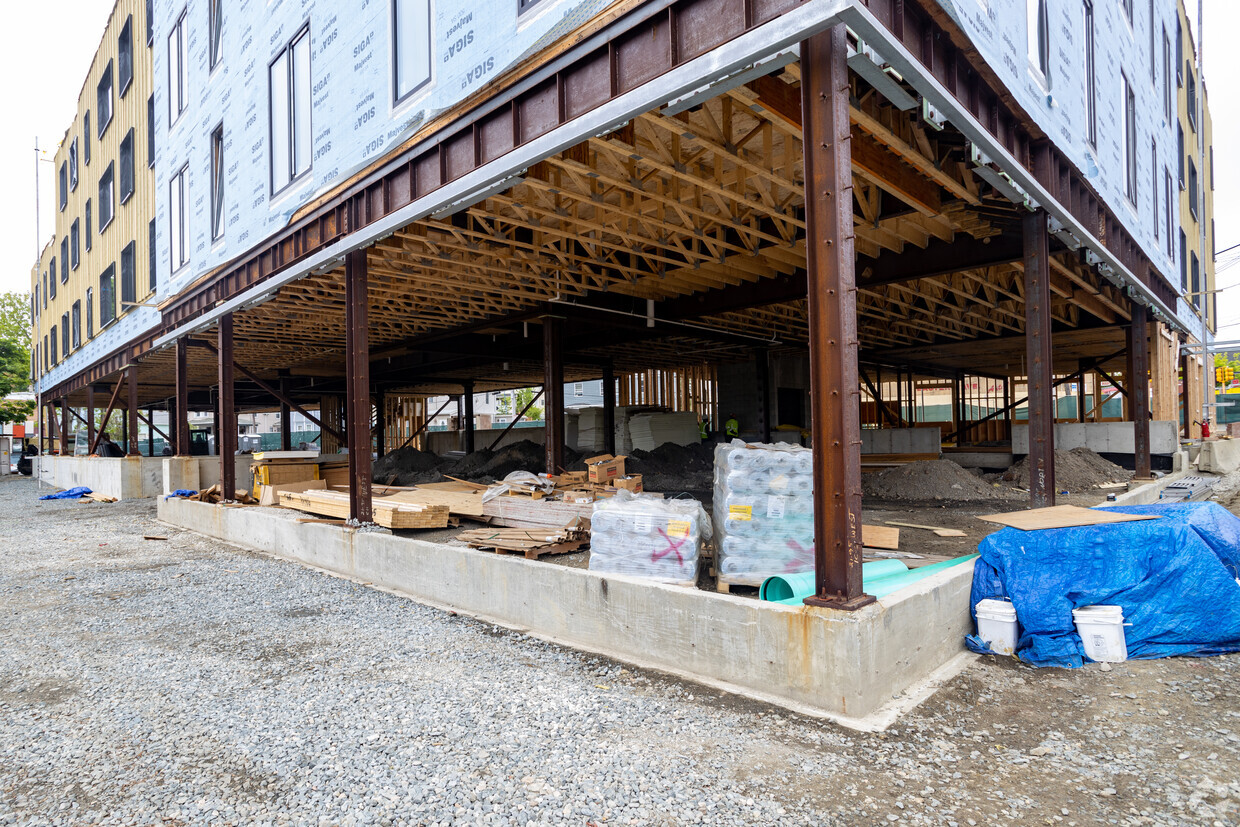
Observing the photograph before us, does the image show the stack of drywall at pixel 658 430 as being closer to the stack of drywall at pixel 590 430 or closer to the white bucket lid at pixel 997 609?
the stack of drywall at pixel 590 430

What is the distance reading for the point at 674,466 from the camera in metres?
19.5

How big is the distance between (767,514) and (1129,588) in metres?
2.75

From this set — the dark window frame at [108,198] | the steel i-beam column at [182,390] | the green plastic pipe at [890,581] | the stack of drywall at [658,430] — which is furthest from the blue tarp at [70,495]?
the green plastic pipe at [890,581]

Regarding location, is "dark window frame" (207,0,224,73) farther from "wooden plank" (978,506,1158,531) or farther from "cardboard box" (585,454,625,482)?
"wooden plank" (978,506,1158,531)

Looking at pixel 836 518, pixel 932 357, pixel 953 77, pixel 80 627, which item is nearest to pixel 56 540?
pixel 80 627

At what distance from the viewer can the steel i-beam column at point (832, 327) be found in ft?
14.5

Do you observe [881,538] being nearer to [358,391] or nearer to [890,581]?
[890,581]

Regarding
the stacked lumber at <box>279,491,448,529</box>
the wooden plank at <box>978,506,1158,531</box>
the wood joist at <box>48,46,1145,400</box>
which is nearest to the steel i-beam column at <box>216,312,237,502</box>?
the wood joist at <box>48,46,1145,400</box>

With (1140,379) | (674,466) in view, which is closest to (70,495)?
(674,466)

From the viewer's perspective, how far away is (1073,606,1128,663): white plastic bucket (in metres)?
5.06

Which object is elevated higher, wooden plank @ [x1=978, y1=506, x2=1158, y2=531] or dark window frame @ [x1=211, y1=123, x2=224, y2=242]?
dark window frame @ [x1=211, y1=123, x2=224, y2=242]

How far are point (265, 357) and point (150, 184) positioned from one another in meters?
5.73

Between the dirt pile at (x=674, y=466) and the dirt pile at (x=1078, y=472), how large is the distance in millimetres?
7197

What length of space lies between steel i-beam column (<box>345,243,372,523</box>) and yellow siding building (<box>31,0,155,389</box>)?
13.4 meters
